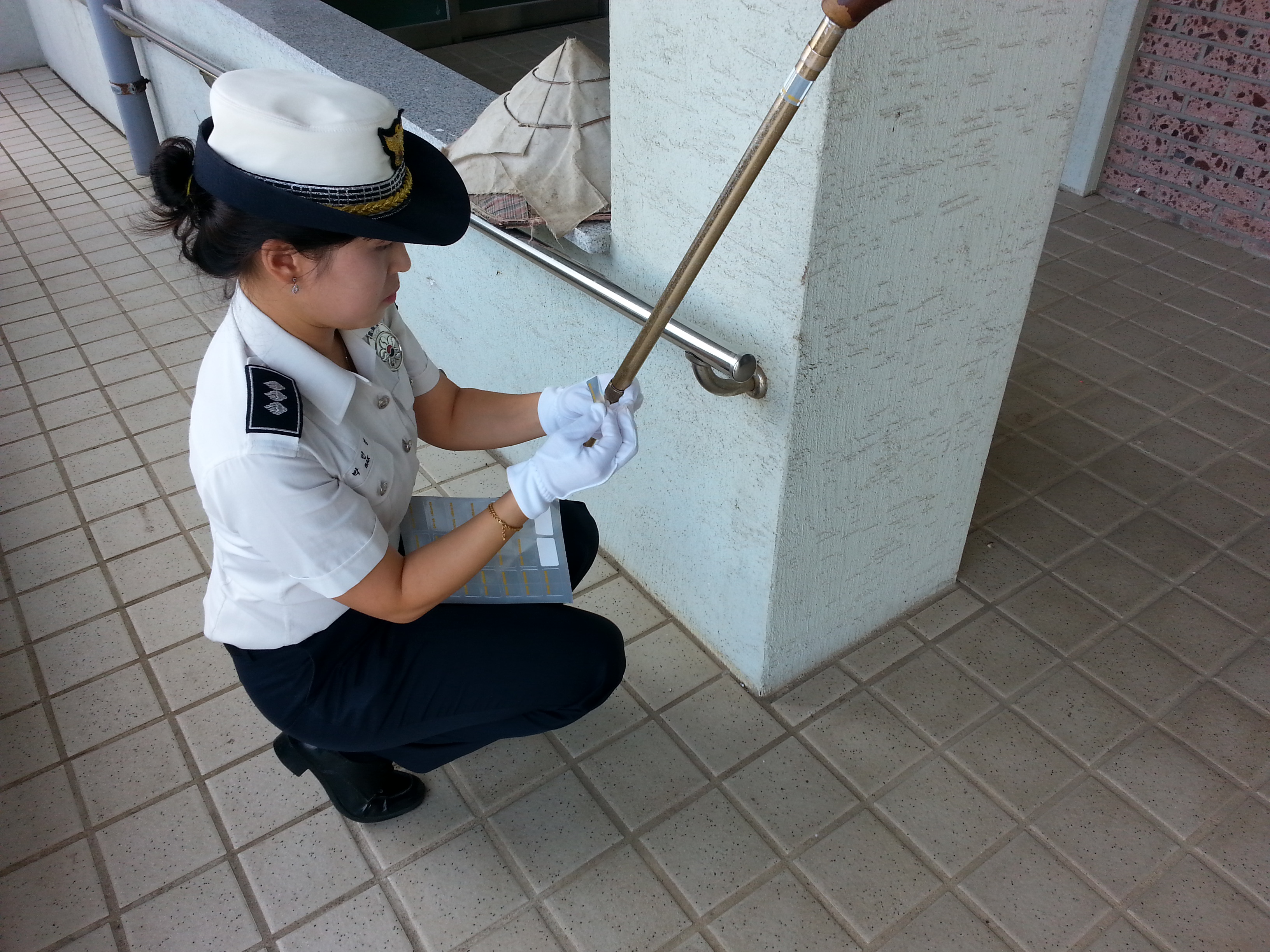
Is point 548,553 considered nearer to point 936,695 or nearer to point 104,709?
point 936,695

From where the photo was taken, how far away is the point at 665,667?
2027 millimetres

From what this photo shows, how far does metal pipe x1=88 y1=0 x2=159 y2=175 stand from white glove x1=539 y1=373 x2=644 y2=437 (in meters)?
2.88

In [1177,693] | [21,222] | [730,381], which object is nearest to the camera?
[730,381]

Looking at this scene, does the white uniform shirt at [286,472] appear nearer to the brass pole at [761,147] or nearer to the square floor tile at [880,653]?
the brass pole at [761,147]

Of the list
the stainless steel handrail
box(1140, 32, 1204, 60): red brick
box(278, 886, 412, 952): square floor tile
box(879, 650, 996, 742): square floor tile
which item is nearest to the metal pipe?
the stainless steel handrail

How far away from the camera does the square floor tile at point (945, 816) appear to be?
1676 mm

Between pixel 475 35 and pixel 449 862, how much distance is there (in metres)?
5.53

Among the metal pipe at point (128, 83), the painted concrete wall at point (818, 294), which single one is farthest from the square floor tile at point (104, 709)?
the metal pipe at point (128, 83)

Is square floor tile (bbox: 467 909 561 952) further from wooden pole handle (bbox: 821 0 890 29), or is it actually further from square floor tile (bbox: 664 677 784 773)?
wooden pole handle (bbox: 821 0 890 29)

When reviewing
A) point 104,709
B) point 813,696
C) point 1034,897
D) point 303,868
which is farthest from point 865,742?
point 104,709

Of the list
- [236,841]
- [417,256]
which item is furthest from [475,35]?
[236,841]

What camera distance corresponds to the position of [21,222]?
13.1ft

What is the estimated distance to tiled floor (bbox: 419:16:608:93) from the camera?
5.31 metres

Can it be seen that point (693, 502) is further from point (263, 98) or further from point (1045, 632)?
point (263, 98)
